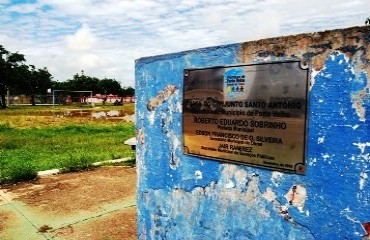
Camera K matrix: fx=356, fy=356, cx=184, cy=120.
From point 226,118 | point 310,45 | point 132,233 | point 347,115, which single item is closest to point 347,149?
point 347,115

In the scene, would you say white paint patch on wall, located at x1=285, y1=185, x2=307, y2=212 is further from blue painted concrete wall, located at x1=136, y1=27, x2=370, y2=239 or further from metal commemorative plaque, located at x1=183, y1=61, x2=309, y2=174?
metal commemorative plaque, located at x1=183, y1=61, x2=309, y2=174

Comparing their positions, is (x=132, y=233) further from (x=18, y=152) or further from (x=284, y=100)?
(x=18, y=152)

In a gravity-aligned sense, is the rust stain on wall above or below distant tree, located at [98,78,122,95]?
below

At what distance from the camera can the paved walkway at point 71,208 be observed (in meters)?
4.20

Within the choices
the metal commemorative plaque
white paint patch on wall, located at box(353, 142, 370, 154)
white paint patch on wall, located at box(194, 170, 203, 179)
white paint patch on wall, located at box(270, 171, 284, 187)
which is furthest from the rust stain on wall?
white paint patch on wall, located at box(353, 142, 370, 154)

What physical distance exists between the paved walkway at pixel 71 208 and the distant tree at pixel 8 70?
46.2 metres

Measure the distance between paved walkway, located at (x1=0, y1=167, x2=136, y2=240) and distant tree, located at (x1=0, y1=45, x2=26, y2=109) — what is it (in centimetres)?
4623

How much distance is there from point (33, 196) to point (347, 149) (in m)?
5.06

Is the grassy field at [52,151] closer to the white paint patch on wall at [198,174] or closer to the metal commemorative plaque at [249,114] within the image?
the white paint patch on wall at [198,174]

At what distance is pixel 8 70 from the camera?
157ft

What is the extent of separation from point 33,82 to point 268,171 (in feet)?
218

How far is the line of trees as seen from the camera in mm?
47781

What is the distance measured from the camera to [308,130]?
6.66 ft

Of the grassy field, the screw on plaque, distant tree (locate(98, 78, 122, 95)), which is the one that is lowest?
the grassy field
